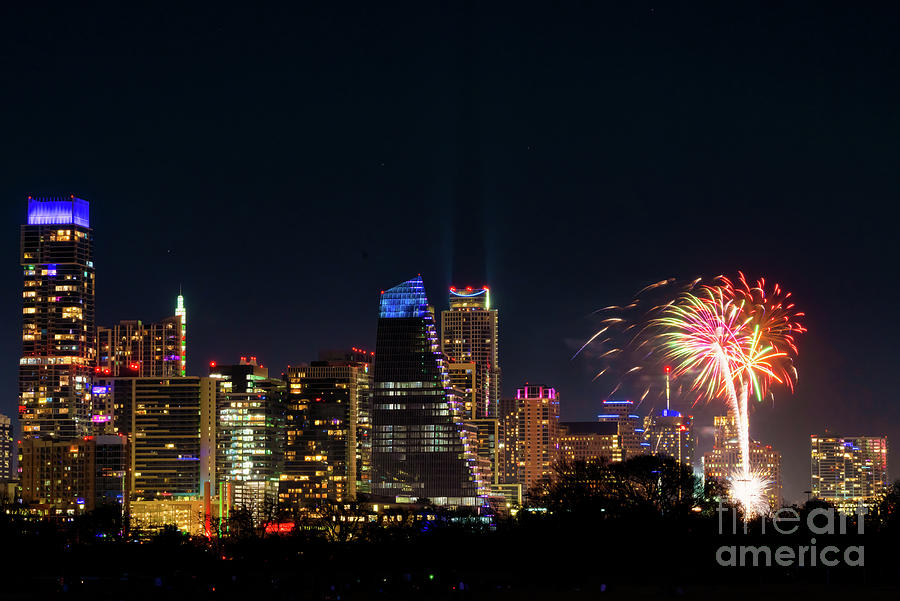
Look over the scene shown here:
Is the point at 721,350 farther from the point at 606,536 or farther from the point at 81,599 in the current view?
the point at 81,599

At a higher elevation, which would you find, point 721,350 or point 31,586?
point 721,350

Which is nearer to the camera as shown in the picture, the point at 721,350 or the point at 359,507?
the point at 721,350

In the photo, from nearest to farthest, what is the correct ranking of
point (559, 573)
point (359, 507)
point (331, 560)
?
point (559, 573), point (331, 560), point (359, 507)

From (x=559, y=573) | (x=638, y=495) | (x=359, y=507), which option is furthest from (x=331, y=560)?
(x=359, y=507)

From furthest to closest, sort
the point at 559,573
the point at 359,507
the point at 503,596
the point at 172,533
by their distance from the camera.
Result: the point at 359,507 → the point at 172,533 → the point at 559,573 → the point at 503,596

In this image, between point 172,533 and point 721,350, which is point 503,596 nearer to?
point 721,350

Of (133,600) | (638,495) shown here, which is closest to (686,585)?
(638,495)

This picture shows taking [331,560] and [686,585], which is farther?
[331,560]

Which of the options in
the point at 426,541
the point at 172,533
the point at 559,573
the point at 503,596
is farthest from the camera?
the point at 172,533

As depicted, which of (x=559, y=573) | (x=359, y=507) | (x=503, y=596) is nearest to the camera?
(x=503, y=596)
